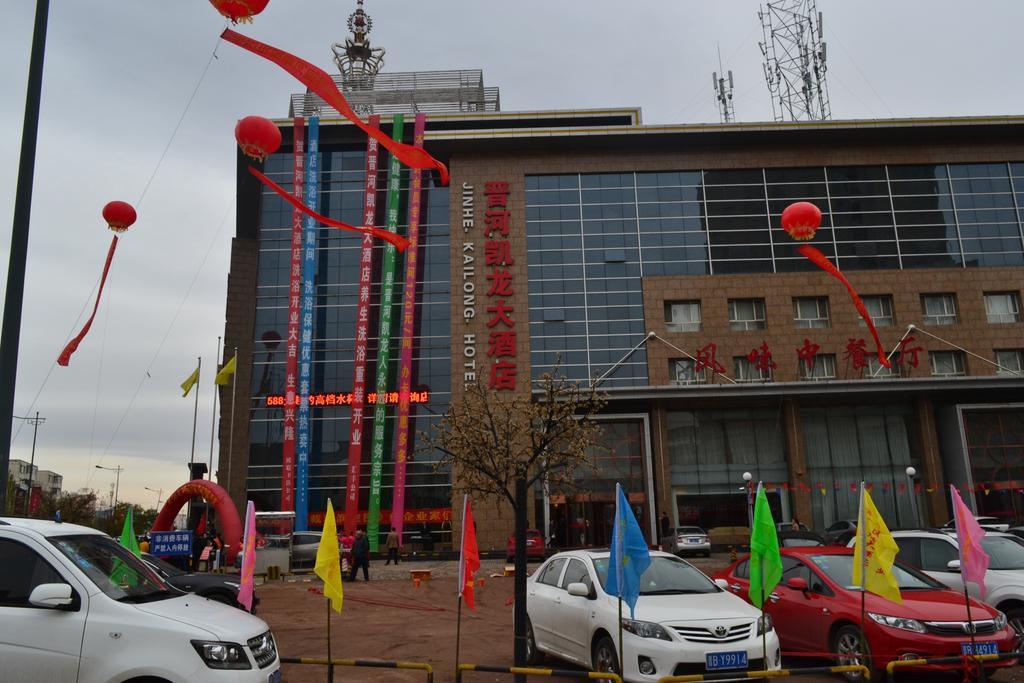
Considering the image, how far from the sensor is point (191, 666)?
5352 mm

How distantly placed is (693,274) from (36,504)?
61069 millimetres

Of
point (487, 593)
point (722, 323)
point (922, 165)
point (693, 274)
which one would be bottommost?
point (487, 593)

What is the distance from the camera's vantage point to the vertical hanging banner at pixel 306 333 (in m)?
37.8

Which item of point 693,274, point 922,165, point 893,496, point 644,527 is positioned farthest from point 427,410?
point 922,165

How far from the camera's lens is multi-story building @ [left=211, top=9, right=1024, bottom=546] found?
36375mm

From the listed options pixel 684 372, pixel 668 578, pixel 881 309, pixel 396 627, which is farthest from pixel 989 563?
pixel 881 309

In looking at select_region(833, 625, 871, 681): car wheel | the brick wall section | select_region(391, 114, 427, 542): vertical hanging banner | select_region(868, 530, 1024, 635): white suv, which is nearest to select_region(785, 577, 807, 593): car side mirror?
select_region(833, 625, 871, 681): car wheel

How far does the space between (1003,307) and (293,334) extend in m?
38.1

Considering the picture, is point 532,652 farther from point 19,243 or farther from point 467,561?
point 19,243

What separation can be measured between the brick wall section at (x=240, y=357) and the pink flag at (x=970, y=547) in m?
35.7

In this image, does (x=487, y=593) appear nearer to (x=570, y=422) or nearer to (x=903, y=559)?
(x=570, y=422)

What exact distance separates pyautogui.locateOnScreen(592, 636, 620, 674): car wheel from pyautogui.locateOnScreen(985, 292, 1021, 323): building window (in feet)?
129

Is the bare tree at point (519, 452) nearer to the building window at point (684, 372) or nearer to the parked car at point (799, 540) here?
the parked car at point (799, 540)

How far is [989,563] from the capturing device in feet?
35.4
